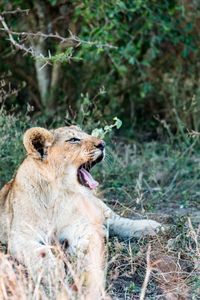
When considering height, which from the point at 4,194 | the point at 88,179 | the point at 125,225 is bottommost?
the point at 125,225

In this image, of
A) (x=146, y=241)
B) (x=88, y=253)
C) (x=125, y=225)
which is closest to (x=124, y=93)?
(x=125, y=225)

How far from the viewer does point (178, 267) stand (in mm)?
4094

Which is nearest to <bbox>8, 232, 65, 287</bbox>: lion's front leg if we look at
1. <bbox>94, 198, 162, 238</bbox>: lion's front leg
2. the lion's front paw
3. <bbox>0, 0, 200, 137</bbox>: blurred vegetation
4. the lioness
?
the lioness

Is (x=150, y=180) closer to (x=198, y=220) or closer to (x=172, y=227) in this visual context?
(x=198, y=220)

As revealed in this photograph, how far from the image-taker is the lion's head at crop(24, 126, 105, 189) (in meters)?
4.25

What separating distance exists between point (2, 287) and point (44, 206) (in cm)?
129

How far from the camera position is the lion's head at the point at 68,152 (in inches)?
167

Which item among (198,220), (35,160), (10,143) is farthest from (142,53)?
(35,160)

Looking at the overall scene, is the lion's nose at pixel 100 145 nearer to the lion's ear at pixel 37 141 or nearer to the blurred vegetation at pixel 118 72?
the lion's ear at pixel 37 141

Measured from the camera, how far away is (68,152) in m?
4.31

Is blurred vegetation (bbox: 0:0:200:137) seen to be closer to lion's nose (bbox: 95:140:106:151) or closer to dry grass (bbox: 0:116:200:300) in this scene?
dry grass (bbox: 0:116:200:300)

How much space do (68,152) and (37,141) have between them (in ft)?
0.80

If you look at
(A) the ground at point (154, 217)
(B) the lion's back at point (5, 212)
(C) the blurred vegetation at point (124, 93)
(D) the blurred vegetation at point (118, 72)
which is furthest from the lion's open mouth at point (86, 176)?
(D) the blurred vegetation at point (118, 72)

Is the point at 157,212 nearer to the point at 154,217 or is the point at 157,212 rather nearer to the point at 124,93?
the point at 154,217
